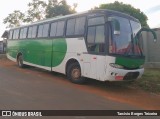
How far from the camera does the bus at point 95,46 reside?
1104 centimetres

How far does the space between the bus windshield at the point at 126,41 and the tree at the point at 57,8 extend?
2789 cm

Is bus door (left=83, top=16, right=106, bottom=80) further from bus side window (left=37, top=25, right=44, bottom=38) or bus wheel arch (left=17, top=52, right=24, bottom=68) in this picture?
bus wheel arch (left=17, top=52, right=24, bottom=68)

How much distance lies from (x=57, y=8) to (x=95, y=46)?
28463 mm

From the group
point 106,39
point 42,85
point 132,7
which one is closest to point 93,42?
point 106,39

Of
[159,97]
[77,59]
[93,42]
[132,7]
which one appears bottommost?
[159,97]

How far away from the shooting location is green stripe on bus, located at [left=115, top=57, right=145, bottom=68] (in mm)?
11016

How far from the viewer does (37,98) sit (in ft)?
30.3

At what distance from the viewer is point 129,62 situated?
11328 millimetres

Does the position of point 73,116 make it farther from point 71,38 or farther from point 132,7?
point 132,7

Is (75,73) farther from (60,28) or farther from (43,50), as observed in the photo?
(43,50)

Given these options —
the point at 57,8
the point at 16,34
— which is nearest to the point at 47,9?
the point at 57,8

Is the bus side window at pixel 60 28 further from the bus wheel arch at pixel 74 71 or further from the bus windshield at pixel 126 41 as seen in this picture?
the bus windshield at pixel 126 41

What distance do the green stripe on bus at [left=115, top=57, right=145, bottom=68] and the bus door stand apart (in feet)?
1.88

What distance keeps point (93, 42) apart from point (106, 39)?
88 centimetres
